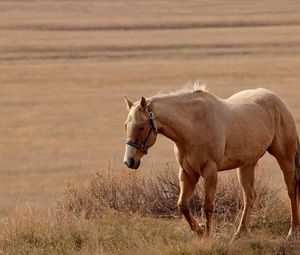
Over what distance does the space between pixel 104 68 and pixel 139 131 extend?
108ft

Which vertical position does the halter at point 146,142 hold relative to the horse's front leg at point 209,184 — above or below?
above

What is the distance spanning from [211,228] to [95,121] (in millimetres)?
19257

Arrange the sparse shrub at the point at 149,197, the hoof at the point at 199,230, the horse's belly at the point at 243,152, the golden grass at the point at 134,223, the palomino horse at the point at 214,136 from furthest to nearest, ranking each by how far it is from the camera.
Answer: the sparse shrub at the point at 149,197 → the horse's belly at the point at 243,152 → the hoof at the point at 199,230 → the golden grass at the point at 134,223 → the palomino horse at the point at 214,136

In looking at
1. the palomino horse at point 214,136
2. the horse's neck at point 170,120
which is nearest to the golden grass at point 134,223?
the palomino horse at point 214,136

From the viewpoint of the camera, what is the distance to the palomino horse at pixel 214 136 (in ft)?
26.2

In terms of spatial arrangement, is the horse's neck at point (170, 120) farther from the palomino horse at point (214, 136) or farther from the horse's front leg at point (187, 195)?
A: the horse's front leg at point (187, 195)

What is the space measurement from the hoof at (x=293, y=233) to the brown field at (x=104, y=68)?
78.5 inches

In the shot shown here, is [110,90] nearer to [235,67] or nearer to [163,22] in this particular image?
[235,67]

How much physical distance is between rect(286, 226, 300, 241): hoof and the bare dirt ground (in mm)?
2726

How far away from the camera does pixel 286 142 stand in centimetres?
921

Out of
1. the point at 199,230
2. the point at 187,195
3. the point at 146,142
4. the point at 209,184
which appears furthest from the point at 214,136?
the point at 199,230

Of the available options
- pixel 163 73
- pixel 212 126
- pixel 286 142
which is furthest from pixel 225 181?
pixel 163 73

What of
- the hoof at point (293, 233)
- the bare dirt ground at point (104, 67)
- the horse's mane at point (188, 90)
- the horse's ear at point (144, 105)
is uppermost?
the horse's mane at point (188, 90)

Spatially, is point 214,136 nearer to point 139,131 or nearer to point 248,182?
point 139,131
